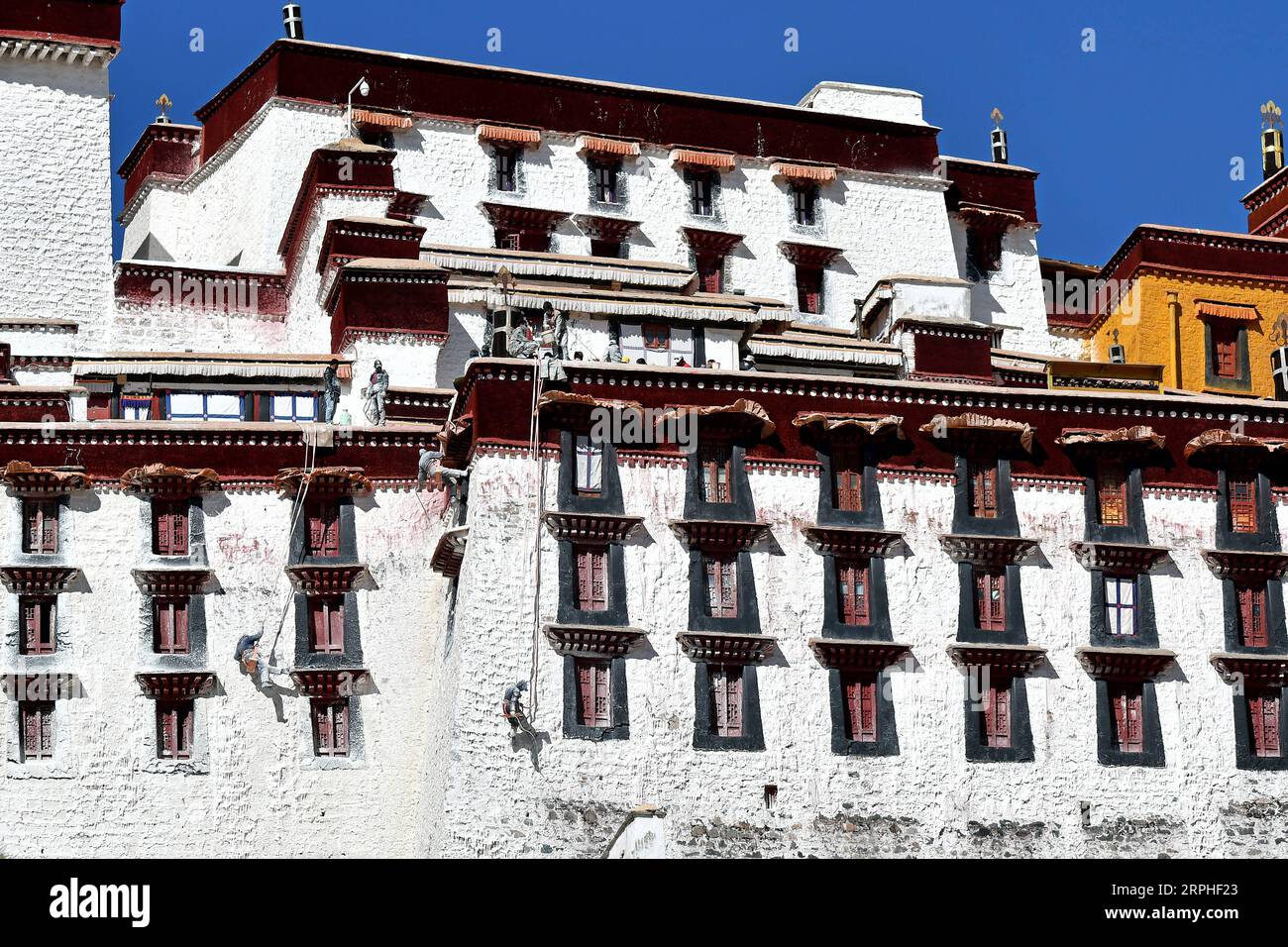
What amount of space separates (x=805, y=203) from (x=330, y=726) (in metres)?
21.6

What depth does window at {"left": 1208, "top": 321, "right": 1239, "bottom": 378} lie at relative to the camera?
5616 centimetres

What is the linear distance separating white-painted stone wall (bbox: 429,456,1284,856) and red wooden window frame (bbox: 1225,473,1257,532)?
3.02ft

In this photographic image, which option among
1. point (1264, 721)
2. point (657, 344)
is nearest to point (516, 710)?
point (657, 344)

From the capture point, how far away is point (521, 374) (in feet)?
129

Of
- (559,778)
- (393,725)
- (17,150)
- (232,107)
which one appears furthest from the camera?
(232,107)

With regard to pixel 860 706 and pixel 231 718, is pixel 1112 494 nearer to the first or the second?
pixel 860 706

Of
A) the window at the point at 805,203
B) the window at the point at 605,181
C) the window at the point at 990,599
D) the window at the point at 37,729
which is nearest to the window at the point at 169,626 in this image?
the window at the point at 37,729

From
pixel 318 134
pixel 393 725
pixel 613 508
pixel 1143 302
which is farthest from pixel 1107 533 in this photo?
pixel 318 134

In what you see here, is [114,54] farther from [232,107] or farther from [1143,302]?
[1143,302]

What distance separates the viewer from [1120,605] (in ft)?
134

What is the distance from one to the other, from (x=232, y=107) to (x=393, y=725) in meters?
20.6

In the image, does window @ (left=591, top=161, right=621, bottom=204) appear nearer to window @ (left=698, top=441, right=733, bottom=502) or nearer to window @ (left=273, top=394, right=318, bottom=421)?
window @ (left=273, top=394, right=318, bottom=421)

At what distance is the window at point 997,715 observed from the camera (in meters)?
39.6

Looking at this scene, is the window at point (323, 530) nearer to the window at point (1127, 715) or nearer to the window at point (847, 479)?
the window at point (847, 479)
